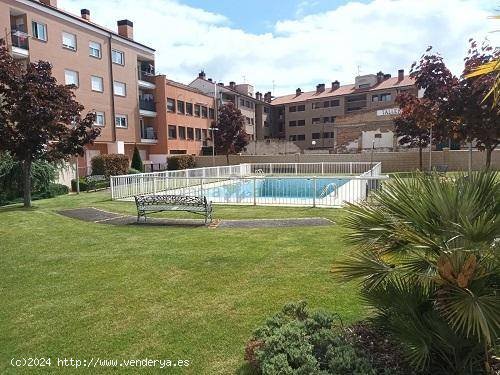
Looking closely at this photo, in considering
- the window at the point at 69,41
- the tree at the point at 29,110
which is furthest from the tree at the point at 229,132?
the tree at the point at 29,110

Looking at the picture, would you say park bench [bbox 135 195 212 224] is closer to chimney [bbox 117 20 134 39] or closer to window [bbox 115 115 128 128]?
window [bbox 115 115 128 128]

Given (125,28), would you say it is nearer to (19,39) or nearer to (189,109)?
(189,109)

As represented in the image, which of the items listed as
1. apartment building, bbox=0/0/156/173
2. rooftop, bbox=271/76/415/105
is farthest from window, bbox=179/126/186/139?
rooftop, bbox=271/76/415/105

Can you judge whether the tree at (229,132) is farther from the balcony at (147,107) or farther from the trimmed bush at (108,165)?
the trimmed bush at (108,165)

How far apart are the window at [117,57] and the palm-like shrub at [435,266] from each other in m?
36.2

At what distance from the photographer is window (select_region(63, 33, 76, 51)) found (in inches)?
1192

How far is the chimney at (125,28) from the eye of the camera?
37.8 m

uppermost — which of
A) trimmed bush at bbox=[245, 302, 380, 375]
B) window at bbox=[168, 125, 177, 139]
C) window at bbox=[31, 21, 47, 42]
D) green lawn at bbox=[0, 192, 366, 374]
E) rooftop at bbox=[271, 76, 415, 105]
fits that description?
rooftop at bbox=[271, 76, 415, 105]

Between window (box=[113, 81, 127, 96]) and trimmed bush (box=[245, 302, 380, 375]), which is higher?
window (box=[113, 81, 127, 96])

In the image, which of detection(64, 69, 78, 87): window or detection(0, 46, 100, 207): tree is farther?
detection(64, 69, 78, 87): window

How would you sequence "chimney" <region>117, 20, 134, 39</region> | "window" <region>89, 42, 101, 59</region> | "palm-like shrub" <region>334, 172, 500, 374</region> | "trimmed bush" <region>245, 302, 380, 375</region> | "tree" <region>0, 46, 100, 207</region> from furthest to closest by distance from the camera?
"chimney" <region>117, 20, 134, 39</region>, "window" <region>89, 42, 101, 59</region>, "tree" <region>0, 46, 100, 207</region>, "trimmed bush" <region>245, 302, 380, 375</region>, "palm-like shrub" <region>334, 172, 500, 374</region>

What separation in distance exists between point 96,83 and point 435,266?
114 ft

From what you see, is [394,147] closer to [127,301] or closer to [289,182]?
[289,182]

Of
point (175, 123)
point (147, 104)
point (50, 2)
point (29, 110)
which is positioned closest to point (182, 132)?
point (175, 123)
